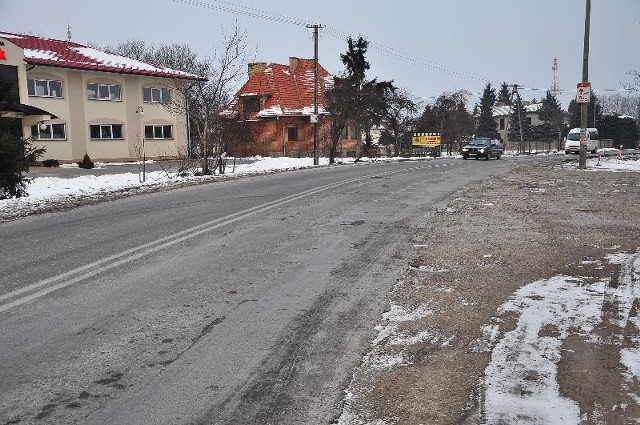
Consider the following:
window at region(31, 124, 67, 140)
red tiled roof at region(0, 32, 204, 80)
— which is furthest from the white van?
window at region(31, 124, 67, 140)

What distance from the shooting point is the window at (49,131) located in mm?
34719

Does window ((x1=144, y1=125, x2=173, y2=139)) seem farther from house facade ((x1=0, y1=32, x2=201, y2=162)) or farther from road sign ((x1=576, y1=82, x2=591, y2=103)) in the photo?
road sign ((x1=576, y1=82, x2=591, y2=103))

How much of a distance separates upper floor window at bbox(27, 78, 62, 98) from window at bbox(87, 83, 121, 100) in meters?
2.05

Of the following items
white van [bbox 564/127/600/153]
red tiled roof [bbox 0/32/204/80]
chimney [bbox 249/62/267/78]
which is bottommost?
white van [bbox 564/127/600/153]

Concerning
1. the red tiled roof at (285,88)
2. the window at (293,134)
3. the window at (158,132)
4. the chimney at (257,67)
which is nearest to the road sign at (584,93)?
the red tiled roof at (285,88)

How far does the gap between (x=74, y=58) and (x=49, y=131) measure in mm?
5408

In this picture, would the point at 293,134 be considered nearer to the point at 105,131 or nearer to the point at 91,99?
the point at 105,131

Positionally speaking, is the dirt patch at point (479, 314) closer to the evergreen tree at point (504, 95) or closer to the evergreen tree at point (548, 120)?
the evergreen tree at point (548, 120)

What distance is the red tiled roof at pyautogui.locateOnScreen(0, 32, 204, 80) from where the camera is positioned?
35.4 m

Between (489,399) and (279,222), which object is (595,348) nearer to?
(489,399)

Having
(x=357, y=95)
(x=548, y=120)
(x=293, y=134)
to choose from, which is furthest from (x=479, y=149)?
(x=548, y=120)

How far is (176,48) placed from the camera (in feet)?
231

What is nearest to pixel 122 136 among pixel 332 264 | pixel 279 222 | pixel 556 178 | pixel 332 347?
pixel 556 178

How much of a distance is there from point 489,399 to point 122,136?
39.9 meters
